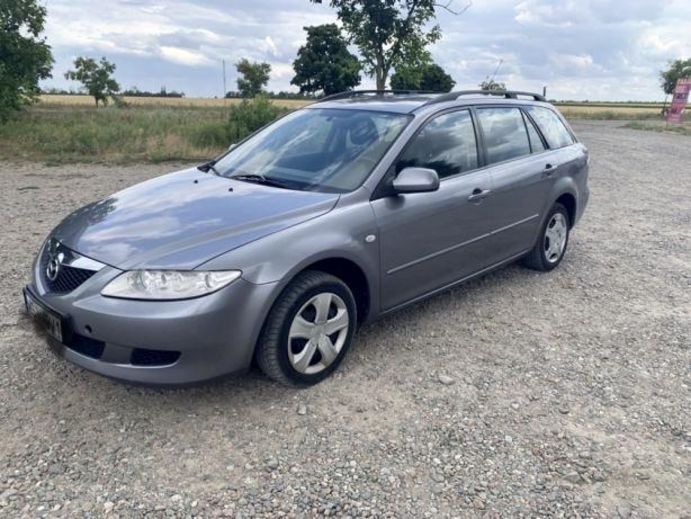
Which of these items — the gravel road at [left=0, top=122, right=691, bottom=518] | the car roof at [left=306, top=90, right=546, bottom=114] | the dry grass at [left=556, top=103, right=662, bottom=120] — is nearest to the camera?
the gravel road at [left=0, top=122, right=691, bottom=518]

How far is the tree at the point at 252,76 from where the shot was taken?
48469mm

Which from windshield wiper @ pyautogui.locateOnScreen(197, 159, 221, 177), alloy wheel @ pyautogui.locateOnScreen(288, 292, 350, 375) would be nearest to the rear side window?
alloy wheel @ pyautogui.locateOnScreen(288, 292, 350, 375)

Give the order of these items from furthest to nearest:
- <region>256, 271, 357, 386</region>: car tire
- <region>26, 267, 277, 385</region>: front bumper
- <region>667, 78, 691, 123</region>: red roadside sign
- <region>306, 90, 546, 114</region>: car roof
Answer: <region>667, 78, 691, 123</region>: red roadside sign < <region>306, 90, 546, 114</region>: car roof < <region>256, 271, 357, 386</region>: car tire < <region>26, 267, 277, 385</region>: front bumper

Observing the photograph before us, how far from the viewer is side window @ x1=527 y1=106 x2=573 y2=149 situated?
5.22 meters

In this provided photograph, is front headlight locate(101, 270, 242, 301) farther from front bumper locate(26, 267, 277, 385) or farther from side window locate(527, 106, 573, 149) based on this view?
side window locate(527, 106, 573, 149)

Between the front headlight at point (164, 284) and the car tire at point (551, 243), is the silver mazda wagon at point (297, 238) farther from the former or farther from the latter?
the car tire at point (551, 243)

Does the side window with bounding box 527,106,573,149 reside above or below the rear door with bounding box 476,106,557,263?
above

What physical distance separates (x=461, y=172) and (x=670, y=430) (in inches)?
83.3

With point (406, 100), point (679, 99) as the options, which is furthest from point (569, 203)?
point (679, 99)

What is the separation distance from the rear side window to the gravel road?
1.22 m

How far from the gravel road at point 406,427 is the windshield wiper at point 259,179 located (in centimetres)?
122

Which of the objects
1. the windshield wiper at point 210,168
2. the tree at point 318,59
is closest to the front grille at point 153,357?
the windshield wiper at point 210,168

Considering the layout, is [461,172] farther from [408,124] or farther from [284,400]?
[284,400]

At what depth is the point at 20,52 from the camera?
1697 cm
